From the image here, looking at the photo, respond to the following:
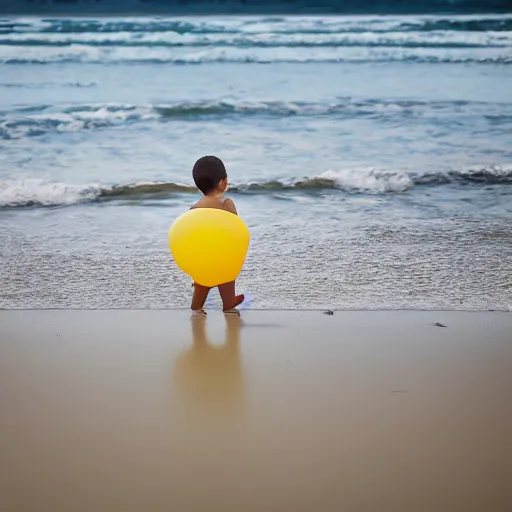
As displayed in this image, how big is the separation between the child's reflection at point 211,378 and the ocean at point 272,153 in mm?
436

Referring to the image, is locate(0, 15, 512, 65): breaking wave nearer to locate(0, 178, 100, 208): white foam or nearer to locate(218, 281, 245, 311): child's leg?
locate(0, 178, 100, 208): white foam

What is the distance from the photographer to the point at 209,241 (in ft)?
7.57

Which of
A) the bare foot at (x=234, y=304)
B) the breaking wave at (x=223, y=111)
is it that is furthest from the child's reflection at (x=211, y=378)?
the breaking wave at (x=223, y=111)

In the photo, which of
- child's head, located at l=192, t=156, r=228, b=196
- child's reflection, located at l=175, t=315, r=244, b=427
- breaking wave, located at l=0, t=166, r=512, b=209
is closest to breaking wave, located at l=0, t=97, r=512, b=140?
breaking wave, located at l=0, t=166, r=512, b=209

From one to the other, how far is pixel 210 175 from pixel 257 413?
0.92m

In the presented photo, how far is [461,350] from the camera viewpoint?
2.08 metres

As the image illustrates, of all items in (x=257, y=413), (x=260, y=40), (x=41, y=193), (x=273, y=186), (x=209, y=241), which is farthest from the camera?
(x=260, y=40)

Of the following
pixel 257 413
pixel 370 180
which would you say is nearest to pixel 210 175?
pixel 257 413

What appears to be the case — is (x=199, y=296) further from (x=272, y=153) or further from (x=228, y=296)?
(x=272, y=153)

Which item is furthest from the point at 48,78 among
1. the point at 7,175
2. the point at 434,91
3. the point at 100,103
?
the point at 434,91

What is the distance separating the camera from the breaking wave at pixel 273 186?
13.1ft

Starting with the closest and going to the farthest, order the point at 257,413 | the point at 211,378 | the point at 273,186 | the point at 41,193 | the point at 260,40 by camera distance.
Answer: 1. the point at 257,413
2. the point at 211,378
3. the point at 41,193
4. the point at 273,186
5. the point at 260,40

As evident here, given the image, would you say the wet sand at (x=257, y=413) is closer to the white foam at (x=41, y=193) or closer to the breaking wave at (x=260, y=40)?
the white foam at (x=41, y=193)

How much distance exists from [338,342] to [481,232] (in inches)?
58.1
